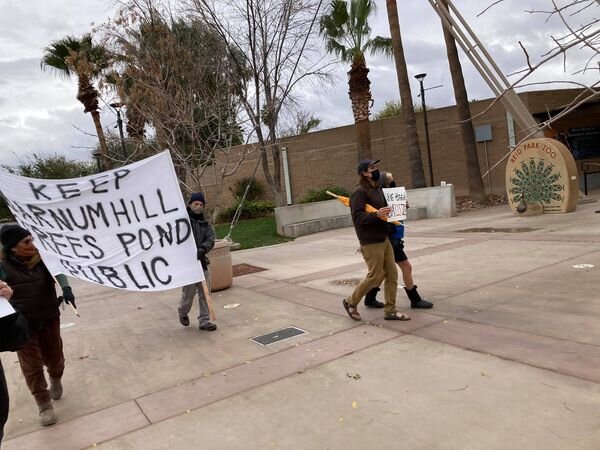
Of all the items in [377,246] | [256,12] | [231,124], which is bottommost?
[377,246]

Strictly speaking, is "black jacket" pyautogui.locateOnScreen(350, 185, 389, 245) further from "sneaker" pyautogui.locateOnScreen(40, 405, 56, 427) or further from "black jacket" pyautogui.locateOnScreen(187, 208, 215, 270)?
"sneaker" pyautogui.locateOnScreen(40, 405, 56, 427)

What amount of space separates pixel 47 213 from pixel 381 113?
40947 millimetres

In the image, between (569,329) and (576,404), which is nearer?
(576,404)

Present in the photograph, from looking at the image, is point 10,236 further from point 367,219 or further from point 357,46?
point 357,46

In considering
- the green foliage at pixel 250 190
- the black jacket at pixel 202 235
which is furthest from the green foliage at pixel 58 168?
the black jacket at pixel 202 235

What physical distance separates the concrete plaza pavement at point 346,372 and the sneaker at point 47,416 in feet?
0.24

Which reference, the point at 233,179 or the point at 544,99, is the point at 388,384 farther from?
the point at 233,179

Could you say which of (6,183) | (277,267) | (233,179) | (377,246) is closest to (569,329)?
(377,246)

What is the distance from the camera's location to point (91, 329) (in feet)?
22.3

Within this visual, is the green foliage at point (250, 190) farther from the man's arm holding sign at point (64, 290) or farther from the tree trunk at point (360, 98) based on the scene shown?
the man's arm holding sign at point (64, 290)

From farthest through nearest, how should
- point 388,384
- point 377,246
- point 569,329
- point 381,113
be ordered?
1. point 381,113
2. point 377,246
3. point 569,329
4. point 388,384

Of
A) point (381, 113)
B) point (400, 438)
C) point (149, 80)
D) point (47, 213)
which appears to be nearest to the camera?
point (400, 438)

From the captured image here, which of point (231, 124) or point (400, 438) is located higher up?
point (231, 124)

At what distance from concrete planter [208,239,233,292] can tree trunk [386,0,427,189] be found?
41.2 ft
